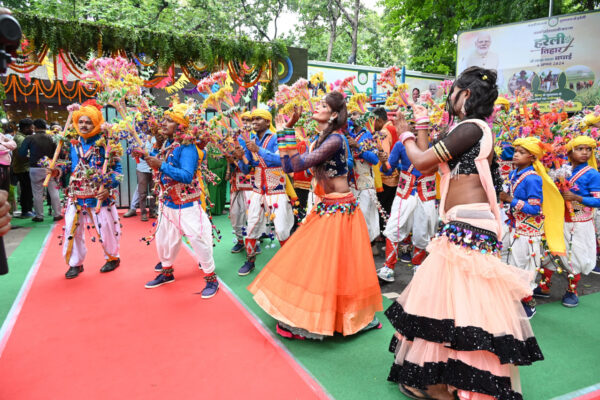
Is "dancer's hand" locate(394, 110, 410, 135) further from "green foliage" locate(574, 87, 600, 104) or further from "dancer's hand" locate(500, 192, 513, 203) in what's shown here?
"green foliage" locate(574, 87, 600, 104)

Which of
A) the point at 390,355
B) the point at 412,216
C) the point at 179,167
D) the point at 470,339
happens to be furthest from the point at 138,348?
the point at 412,216

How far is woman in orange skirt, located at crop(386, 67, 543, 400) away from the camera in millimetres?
2201

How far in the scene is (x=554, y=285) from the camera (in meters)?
4.79

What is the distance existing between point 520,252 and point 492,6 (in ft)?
45.2

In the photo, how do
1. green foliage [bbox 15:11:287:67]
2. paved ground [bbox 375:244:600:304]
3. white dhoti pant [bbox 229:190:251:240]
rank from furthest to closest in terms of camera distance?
green foliage [bbox 15:11:287:67]
white dhoti pant [bbox 229:190:251:240]
paved ground [bbox 375:244:600:304]

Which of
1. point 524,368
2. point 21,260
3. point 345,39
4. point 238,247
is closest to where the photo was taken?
point 524,368

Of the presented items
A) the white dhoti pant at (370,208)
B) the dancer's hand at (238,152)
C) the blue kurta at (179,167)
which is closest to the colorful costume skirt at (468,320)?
the blue kurta at (179,167)

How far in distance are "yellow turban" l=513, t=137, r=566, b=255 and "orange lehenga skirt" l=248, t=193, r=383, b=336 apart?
6.48ft

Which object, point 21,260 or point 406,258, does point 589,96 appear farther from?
point 21,260

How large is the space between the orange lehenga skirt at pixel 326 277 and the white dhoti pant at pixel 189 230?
3.49 ft

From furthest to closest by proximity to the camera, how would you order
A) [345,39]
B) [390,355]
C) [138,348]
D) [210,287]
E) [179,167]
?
[345,39]
[210,287]
[179,167]
[138,348]
[390,355]

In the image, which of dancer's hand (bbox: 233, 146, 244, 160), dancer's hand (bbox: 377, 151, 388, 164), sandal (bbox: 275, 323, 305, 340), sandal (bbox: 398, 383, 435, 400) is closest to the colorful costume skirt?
sandal (bbox: 398, 383, 435, 400)

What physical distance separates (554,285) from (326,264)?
342cm

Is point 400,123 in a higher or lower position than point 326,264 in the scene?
higher
